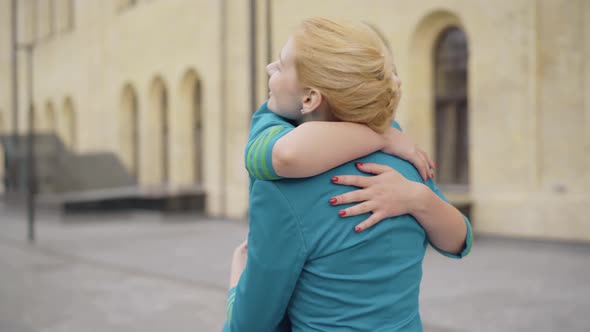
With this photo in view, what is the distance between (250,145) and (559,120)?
33.9 ft

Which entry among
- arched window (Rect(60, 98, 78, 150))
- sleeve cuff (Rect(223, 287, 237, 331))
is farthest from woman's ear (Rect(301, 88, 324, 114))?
arched window (Rect(60, 98, 78, 150))

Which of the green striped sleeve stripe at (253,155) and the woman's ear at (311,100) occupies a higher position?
the woman's ear at (311,100)

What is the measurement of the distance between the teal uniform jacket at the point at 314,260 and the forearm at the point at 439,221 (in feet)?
0.10

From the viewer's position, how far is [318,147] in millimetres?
1135

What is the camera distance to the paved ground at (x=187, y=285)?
18.3 feet

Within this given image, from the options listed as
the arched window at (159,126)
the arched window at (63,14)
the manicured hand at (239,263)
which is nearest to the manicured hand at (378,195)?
the manicured hand at (239,263)

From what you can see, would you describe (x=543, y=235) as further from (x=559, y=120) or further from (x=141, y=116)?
(x=141, y=116)

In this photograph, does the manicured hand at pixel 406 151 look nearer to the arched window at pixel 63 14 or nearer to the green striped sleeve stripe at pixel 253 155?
the green striped sleeve stripe at pixel 253 155

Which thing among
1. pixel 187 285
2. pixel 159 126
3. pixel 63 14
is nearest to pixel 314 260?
pixel 187 285

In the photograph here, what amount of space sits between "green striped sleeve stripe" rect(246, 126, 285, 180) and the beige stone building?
225 inches

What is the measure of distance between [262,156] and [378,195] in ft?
0.78

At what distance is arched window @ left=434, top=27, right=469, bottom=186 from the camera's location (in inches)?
504

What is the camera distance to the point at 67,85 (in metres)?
27.2

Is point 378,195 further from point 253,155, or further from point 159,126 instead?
point 159,126
